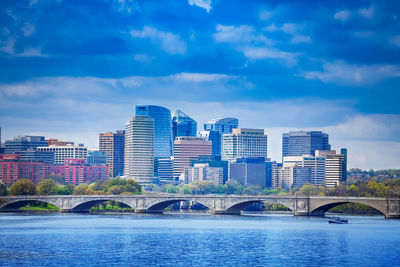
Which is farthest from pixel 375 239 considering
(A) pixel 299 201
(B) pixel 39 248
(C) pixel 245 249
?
(A) pixel 299 201

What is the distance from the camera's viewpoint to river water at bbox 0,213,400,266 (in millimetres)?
85938

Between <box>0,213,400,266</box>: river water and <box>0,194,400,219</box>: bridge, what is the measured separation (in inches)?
706

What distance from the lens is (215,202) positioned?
592 feet

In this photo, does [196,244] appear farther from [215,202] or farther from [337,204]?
[215,202]

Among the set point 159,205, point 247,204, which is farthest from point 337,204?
point 159,205

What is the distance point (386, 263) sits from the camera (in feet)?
278

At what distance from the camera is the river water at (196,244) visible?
85.9 meters

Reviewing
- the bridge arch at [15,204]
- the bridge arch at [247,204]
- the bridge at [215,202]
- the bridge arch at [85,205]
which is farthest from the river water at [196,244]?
the bridge arch at [15,204]

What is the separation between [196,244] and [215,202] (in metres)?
77.0

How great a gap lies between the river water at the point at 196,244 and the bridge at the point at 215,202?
17.9 meters

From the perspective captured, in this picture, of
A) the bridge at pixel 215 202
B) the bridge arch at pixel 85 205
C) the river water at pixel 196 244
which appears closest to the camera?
the river water at pixel 196 244

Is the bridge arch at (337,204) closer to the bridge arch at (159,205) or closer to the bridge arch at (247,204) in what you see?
the bridge arch at (247,204)

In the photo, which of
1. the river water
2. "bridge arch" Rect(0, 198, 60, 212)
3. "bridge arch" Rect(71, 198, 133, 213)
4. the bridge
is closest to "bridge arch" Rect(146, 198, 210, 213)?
the bridge

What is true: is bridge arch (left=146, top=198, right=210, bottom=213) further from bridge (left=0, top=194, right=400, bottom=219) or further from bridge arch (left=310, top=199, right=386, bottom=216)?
bridge arch (left=310, top=199, right=386, bottom=216)
